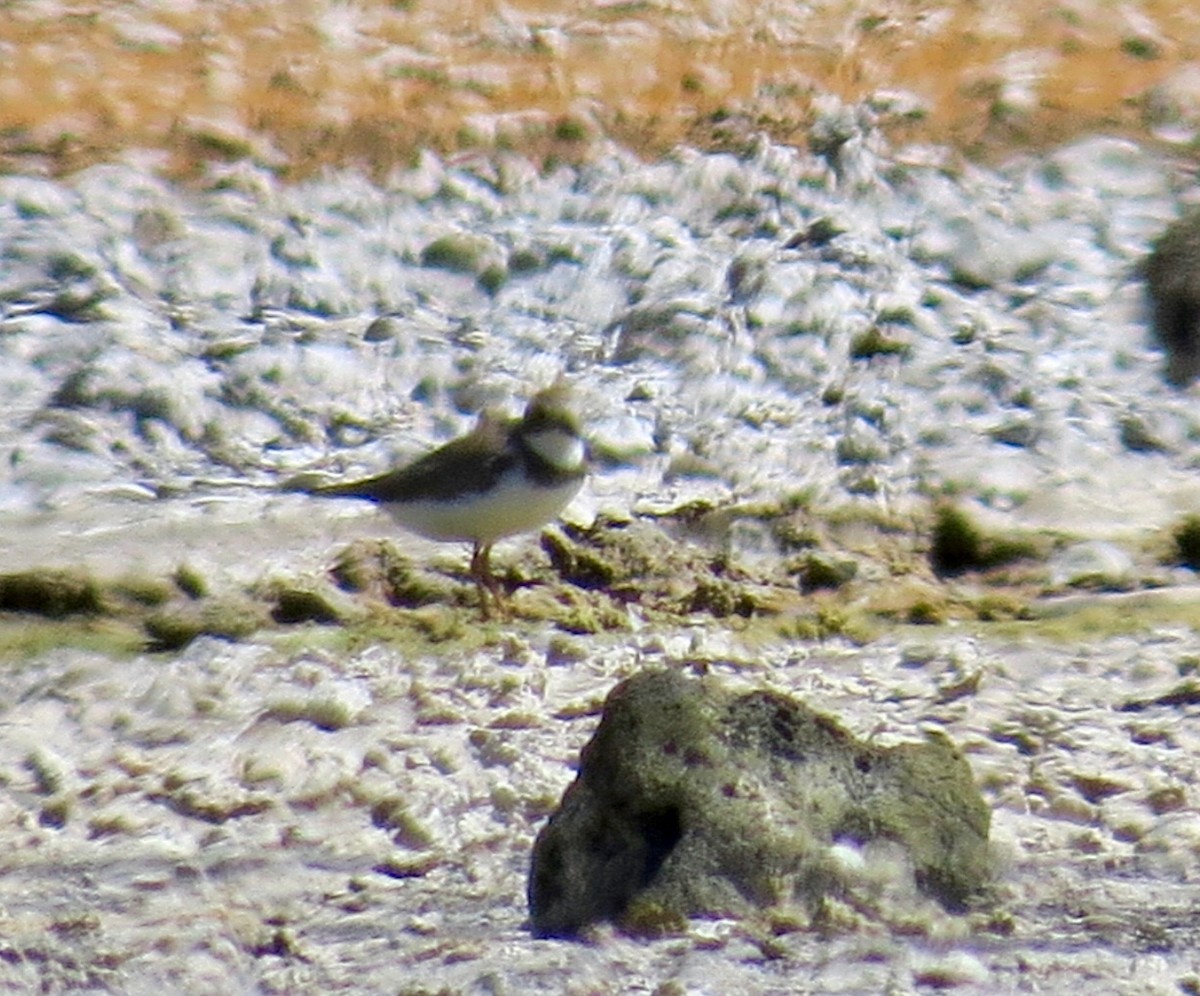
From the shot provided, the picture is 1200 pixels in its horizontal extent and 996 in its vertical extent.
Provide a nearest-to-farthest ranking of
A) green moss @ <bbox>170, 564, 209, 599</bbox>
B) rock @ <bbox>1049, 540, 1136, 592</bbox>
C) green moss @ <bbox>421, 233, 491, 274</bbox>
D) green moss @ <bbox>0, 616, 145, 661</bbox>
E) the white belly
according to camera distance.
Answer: green moss @ <bbox>0, 616, 145, 661</bbox> → the white belly → green moss @ <bbox>170, 564, 209, 599</bbox> → rock @ <bbox>1049, 540, 1136, 592</bbox> → green moss @ <bbox>421, 233, 491, 274</bbox>

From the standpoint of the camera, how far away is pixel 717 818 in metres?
5.52

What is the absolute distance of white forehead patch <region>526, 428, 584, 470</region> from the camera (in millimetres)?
8242

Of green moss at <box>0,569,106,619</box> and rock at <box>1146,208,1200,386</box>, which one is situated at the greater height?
rock at <box>1146,208,1200,386</box>

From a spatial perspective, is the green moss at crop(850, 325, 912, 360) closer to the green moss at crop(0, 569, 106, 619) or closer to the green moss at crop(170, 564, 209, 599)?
the green moss at crop(170, 564, 209, 599)

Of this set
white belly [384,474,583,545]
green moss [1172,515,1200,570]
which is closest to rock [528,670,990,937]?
white belly [384,474,583,545]

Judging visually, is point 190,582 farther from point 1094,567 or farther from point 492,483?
point 1094,567

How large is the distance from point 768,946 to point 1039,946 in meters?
0.66

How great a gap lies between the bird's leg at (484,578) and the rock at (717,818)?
8.77ft

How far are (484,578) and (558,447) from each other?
1.85 ft

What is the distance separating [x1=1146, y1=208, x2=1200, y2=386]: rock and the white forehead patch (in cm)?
299

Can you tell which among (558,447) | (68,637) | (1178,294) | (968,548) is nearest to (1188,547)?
(968,548)

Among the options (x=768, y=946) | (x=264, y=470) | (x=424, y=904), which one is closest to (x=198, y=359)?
(x=264, y=470)

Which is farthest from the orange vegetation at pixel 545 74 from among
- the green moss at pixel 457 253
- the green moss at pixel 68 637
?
the green moss at pixel 68 637

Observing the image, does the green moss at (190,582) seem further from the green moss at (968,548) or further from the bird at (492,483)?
the green moss at (968,548)
